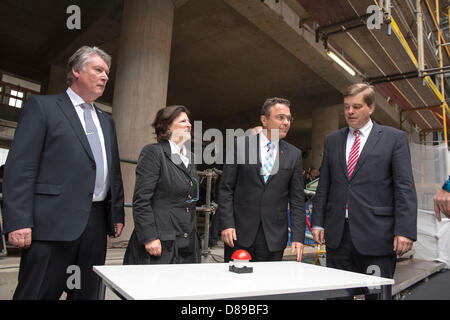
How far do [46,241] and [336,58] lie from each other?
20.9 feet

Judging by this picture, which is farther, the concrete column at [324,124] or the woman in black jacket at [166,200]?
the concrete column at [324,124]

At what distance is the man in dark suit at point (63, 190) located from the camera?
4.95ft

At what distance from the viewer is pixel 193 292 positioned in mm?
1046

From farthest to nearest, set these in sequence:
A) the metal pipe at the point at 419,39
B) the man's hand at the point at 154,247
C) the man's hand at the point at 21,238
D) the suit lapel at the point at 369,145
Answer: the metal pipe at the point at 419,39 → the suit lapel at the point at 369,145 → the man's hand at the point at 154,247 → the man's hand at the point at 21,238

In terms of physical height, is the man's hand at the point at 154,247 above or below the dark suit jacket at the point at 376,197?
below

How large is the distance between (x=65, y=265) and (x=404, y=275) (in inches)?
206

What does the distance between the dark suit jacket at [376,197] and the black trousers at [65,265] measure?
141 centimetres

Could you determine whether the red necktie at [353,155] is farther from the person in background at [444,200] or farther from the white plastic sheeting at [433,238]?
the white plastic sheeting at [433,238]

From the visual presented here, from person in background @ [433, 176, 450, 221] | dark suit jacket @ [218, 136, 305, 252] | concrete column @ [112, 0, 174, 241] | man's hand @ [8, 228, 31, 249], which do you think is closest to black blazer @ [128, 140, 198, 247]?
dark suit jacket @ [218, 136, 305, 252]

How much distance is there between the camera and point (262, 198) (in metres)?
2.20

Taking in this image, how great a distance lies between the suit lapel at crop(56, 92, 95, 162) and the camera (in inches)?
67.3

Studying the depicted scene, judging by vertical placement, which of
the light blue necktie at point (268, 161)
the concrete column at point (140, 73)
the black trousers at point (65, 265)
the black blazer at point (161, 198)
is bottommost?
the black trousers at point (65, 265)

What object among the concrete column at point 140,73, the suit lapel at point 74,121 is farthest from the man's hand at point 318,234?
the concrete column at point 140,73

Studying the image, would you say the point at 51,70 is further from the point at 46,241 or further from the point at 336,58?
the point at 46,241
